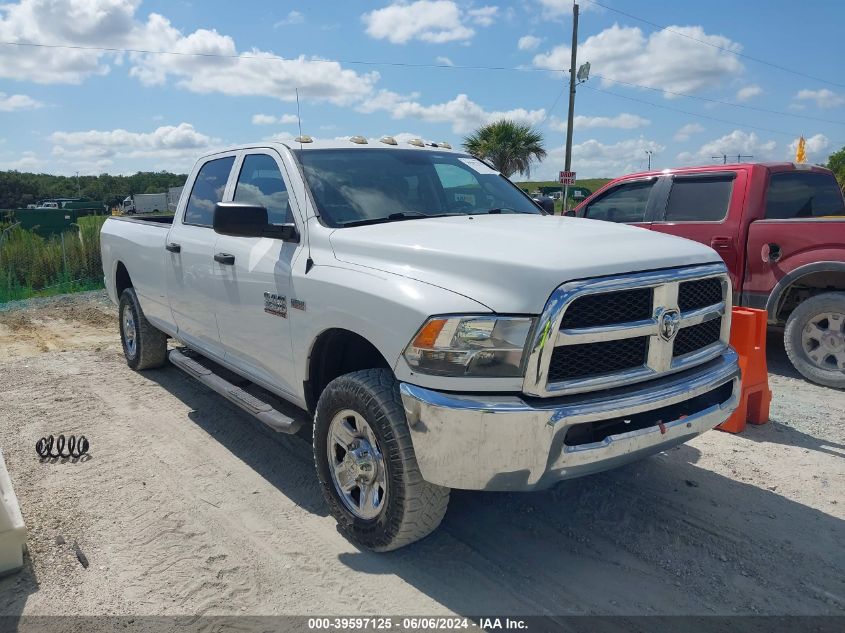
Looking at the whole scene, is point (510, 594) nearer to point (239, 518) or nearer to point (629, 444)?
point (629, 444)

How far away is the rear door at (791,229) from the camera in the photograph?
575cm

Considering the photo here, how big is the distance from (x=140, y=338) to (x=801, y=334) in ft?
20.5

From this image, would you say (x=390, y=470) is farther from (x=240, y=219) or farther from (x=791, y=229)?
(x=791, y=229)

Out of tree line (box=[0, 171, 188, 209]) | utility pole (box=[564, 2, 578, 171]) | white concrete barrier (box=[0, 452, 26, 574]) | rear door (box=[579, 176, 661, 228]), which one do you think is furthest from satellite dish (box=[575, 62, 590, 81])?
tree line (box=[0, 171, 188, 209])

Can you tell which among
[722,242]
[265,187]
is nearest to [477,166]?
[265,187]

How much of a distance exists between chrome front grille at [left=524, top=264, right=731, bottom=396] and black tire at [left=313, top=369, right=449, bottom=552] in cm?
63

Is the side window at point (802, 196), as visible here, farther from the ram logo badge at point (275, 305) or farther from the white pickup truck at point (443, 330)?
the ram logo badge at point (275, 305)

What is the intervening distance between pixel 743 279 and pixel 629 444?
4.26 metres

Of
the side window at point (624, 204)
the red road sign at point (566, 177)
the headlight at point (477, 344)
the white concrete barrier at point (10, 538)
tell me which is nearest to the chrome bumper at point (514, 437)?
the headlight at point (477, 344)

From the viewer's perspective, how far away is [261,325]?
12.7 ft

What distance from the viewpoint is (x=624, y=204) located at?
7.43 meters

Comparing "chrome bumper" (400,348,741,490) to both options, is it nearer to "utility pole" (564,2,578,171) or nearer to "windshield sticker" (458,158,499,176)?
"windshield sticker" (458,158,499,176)

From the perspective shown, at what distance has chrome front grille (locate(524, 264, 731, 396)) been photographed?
2572 millimetres

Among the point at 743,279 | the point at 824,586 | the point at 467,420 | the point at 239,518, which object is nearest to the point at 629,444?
the point at 467,420
